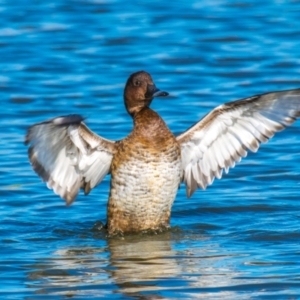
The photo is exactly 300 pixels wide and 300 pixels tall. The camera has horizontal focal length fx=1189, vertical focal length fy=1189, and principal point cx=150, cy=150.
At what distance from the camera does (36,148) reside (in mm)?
9570

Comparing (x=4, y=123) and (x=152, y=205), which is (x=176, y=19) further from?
(x=152, y=205)

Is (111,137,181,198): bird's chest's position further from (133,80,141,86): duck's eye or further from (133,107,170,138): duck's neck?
(133,80,141,86): duck's eye

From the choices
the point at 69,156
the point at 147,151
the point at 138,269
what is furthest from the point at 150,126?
the point at 138,269

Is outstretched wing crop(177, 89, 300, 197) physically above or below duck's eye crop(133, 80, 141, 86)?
below

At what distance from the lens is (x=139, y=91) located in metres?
10.2

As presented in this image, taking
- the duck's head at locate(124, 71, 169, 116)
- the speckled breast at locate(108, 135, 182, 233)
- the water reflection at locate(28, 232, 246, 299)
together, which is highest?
the duck's head at locate(124, 71, 169, 116)

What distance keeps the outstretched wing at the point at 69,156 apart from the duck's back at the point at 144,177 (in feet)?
0.69

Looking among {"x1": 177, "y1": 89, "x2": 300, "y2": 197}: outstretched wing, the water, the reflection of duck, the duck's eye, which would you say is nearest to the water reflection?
the water

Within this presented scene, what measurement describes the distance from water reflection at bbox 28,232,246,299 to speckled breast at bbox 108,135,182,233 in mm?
188

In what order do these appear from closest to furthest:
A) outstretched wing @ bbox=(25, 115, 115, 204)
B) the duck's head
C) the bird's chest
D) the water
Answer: the water < outstretched wing @ bbox=(25, 115, 115, 204) < the bird's chest < the duck's head

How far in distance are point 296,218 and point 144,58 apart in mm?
7575

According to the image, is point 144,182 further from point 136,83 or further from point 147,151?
point 136,83

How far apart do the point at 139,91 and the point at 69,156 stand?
82 centimetres

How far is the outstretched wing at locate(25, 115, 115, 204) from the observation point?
9.54 m
